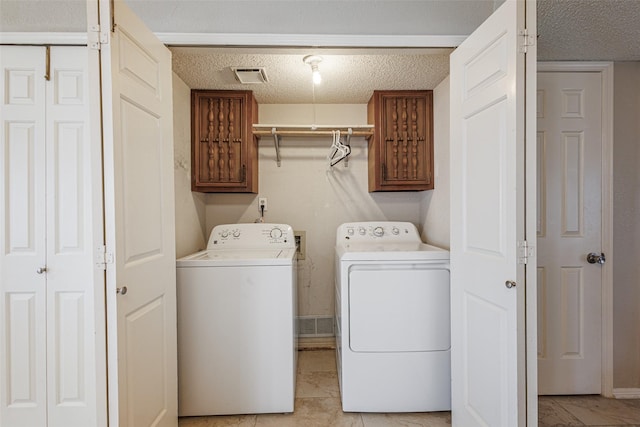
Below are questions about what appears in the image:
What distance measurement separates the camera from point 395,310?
1.76 m

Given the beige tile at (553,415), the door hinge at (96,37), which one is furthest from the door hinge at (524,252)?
the door hinge at (96,37)

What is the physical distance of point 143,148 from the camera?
1.30m

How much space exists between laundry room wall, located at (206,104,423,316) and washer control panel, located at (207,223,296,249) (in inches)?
12.7

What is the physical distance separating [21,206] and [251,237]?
1312 millimetres

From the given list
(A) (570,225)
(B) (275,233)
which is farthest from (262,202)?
(A) (570,225)

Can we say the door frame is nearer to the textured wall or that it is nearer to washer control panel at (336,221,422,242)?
the textured wall

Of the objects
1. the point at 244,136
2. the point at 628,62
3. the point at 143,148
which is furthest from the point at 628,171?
the point at 143,148

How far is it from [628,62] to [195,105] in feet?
→ 9.70

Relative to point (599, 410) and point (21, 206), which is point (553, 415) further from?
point (21, 206)

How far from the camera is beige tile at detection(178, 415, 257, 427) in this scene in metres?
1.72

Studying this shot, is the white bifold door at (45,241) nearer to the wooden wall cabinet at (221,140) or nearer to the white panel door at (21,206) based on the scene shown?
the white panel door at (21,206)

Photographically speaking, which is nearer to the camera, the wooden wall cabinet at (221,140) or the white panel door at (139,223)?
the white panel door at (139,223)

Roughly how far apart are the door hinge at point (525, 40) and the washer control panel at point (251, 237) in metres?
1.80

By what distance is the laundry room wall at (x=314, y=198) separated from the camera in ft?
8.88
